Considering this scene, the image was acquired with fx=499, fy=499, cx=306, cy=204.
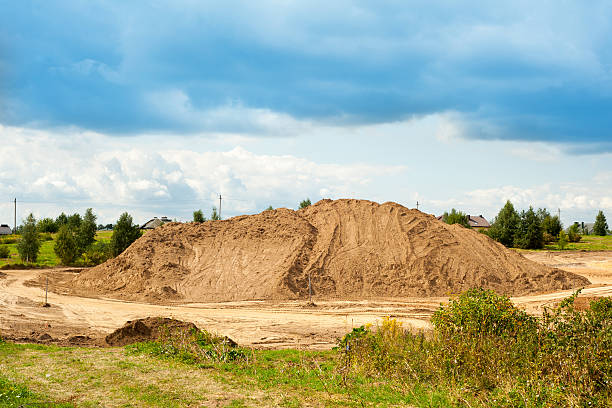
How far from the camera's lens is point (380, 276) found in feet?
102

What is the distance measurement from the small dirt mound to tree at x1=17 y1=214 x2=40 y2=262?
122ft

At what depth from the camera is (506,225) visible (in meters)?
61.2

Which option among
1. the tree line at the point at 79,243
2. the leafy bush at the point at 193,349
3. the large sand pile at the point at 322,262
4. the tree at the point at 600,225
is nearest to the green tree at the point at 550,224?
the tree at the point at 600,225

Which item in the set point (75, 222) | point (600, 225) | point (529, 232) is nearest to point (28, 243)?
point (75, 222)

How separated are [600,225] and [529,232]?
93.1ft

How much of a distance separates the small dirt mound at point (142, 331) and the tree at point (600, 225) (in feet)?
269

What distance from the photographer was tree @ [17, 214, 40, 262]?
47312 mm

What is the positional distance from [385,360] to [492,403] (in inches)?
109

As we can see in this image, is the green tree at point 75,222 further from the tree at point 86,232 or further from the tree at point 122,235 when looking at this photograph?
the tree at point 122,235

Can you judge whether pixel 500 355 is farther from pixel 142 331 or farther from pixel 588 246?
pixel 588 246

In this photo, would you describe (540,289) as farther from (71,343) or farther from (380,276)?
(71,343)

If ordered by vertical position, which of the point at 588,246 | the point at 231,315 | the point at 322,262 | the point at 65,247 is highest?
the point at 65,247

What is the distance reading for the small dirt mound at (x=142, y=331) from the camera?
1545 cm

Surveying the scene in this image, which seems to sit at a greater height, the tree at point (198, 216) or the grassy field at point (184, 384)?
the tree at point (198, 216)
